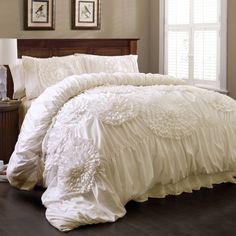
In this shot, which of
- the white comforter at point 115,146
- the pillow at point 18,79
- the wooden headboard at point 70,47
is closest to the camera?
the white comforter at point 115,146

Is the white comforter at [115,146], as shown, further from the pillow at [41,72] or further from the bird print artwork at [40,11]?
the bird print artwork at [40,11]

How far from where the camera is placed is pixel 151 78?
4359mm

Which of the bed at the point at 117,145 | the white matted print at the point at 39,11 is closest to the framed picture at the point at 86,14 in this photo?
the white matted print at the point at 39,11

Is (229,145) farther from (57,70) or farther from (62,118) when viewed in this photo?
(57,70)

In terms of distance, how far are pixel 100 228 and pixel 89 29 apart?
3.52 m

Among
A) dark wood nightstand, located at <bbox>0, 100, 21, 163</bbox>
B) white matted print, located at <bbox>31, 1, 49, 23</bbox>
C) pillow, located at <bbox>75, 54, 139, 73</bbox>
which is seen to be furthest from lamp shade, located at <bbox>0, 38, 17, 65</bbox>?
white matted print, located at <bbox>31, 1, 49, 23</bbox>

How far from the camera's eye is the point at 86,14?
20.2ft

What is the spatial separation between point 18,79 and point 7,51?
1.42ft

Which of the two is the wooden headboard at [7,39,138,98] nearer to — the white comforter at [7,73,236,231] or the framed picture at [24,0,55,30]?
the framed picture at [24,0,55,30]

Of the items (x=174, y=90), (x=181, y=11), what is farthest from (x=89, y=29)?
(x=174, y=90)

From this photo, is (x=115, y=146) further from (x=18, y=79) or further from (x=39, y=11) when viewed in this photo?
(x=39, y=11)

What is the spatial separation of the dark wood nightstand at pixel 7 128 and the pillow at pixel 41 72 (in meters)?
0.35

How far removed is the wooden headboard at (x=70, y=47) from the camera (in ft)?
18.4

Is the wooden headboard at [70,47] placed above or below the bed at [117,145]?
above
